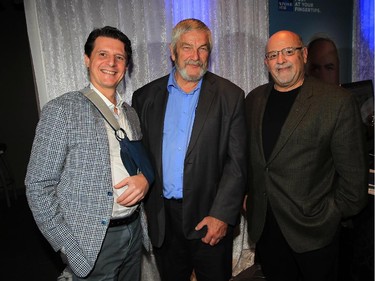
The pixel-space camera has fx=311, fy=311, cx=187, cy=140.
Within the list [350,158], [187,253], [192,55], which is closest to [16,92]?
[192,55]

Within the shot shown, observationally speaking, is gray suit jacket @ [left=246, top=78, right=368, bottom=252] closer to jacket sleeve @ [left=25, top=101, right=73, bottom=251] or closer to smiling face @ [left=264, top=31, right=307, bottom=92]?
smiling face @ [left=264, top=31, right=307, bottom=92]

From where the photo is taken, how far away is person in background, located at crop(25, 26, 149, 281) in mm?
1443

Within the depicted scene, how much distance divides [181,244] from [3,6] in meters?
5.37

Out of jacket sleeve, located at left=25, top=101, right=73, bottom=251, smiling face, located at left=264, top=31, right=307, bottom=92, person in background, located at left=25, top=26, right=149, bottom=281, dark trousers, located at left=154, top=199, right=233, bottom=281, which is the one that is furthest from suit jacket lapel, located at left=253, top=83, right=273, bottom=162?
jacket sleeve, located at left=25, top=101, right=73, bottom=251

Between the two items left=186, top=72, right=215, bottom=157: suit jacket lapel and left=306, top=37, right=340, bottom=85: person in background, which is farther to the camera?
left=306, top=37, right=340, bottom=85: person in background

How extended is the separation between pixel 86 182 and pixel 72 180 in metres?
0.07

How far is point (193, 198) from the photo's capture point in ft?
6.27

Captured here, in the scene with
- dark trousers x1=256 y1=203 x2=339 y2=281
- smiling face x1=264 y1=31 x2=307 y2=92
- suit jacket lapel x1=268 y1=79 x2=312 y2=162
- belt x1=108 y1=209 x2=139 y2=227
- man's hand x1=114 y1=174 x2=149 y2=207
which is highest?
smiling face x1=264 y1=31 x2=307 y2=92

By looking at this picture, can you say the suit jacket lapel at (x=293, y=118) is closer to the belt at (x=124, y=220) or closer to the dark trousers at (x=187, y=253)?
the dark trousers at (x=187, y=253)

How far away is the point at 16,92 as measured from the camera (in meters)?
5.76

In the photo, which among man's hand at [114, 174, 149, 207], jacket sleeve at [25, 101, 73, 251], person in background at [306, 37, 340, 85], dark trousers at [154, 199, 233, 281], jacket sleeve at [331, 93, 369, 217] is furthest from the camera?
person in background at [306, 37, 340, 85]

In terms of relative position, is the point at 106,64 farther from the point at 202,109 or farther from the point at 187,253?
the point at 187,253

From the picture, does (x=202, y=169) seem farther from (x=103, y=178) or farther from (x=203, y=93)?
(x=103, y=178)

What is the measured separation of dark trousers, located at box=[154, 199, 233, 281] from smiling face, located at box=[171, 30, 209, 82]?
2.70 feet
